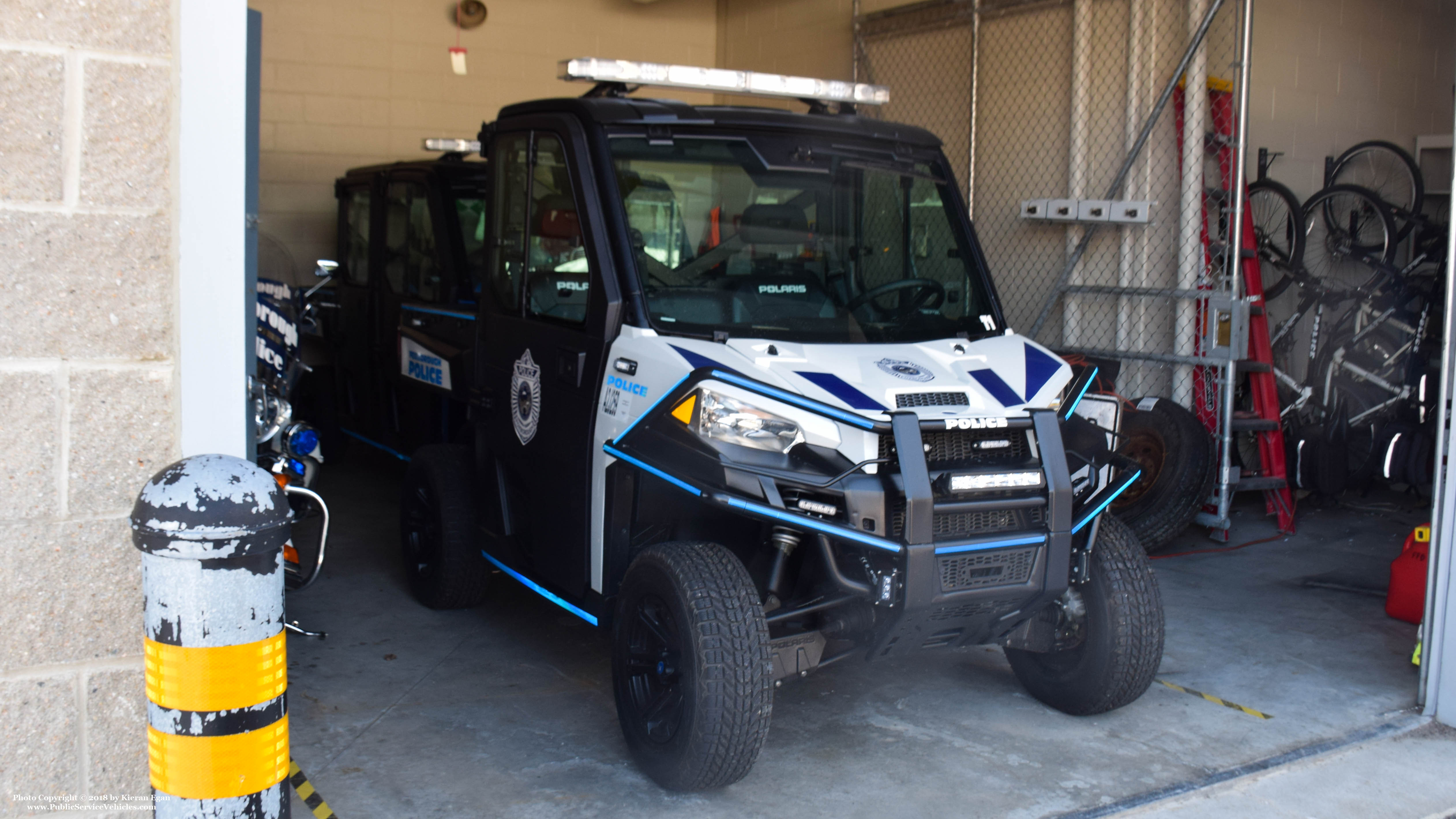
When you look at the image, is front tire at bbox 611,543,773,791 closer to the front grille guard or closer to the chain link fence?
the front grille guard

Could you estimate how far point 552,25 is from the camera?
1001cm

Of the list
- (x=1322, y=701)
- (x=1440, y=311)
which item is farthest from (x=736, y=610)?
(x=1440, y=311)

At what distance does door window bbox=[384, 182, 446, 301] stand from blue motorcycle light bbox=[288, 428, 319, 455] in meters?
2.00

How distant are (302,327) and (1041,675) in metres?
3.96

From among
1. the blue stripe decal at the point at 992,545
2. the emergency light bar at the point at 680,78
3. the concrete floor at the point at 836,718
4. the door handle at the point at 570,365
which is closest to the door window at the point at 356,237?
the concrete floor at the point at 836,718

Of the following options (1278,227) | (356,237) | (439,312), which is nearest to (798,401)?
(439,312)

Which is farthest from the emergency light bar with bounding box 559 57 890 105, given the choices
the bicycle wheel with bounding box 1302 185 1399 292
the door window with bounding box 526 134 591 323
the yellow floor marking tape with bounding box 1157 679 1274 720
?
the bicycle wheel with bounding box 1302 185 1399 292

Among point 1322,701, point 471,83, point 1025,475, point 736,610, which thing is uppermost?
point 471,83

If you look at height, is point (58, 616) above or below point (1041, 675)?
above

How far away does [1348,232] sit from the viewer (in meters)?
8.23

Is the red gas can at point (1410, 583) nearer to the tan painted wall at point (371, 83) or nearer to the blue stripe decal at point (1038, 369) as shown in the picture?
the blue stripe decal at point (1038, 369)

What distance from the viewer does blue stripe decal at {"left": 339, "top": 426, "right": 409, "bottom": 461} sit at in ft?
23.6

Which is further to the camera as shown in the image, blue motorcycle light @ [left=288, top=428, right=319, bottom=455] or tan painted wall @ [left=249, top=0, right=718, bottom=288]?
tan painted wall @ [left=249, top=0, right=718, bottom=288]

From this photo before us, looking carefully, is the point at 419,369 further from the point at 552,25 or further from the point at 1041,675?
the point at 552,25
